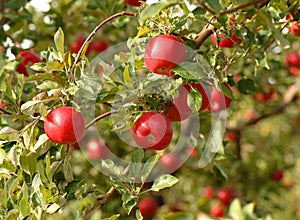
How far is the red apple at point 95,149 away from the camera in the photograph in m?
2.85

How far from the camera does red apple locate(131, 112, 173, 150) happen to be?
159 cm

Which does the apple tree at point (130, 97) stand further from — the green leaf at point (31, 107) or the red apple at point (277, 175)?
the red apple at point (277, 175)

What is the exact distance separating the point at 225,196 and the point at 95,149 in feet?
2.99

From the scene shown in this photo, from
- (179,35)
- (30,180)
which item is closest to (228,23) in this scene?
(179,35)

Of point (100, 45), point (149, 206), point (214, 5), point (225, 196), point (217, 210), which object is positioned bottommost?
point (149, 206)

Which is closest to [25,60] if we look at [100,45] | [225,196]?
[100,45]

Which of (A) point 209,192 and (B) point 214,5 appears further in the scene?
(A) point 209,192

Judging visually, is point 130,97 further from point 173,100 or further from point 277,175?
point 277,175

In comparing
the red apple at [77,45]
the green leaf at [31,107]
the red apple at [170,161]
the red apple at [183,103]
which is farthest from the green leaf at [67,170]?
the red apple at [77,45]

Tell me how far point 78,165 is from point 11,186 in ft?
5.64

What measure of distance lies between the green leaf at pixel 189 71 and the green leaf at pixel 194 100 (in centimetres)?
5

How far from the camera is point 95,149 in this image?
2.86m

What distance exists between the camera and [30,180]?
1756 millimetres

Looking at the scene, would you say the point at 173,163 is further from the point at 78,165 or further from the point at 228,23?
the point at 228,23
